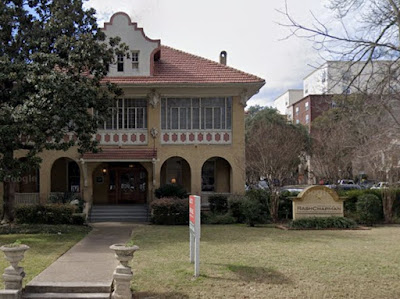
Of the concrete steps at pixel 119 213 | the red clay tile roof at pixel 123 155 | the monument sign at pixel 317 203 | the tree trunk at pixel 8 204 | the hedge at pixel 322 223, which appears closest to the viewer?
the tree trunk at pixel 8 204

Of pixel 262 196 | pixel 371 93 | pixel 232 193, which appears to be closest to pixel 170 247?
pixel 371 93

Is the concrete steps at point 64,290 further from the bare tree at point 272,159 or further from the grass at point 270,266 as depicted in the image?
the bare tree at point 272,159

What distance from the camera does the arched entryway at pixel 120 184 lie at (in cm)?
2491

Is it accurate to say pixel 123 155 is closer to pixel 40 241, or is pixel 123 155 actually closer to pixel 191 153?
pixel 191 153

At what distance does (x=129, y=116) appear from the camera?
23125mm

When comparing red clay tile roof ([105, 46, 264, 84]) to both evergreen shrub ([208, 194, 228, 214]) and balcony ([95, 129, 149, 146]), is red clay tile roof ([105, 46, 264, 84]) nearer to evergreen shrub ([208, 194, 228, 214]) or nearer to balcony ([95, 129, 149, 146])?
→ balcony ([95, 129, 149, 146])

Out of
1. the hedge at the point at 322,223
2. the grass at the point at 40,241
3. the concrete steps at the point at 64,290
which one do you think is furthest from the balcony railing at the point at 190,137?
the concrete steps at the point at 64,290

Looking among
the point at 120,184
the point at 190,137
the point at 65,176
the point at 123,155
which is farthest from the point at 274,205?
the point at 65,176

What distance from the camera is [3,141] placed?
50.1ft

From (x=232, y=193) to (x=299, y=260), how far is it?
12.1 m

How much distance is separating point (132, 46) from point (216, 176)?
857 centimetres

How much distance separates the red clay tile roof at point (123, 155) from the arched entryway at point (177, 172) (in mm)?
2567

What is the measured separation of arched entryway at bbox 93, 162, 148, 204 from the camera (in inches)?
981

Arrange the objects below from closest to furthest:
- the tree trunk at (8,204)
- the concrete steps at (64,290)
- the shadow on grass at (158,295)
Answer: the shadow on grass at (158,295) < the concrete steps at (64,290) < the tree trunk at (8,204)
